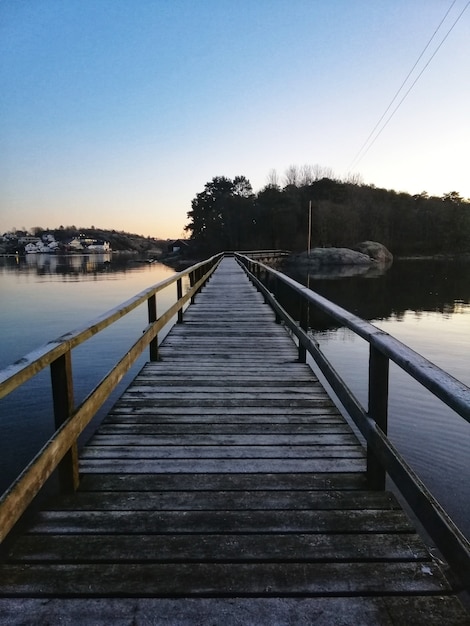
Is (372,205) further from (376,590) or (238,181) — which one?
(376,590)

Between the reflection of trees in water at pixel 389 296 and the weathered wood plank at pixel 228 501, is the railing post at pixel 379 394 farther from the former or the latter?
the reflection of trees in water at pixel 389 296

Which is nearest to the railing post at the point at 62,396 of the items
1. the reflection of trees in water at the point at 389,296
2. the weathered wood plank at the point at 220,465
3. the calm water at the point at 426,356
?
the weathered wood plank at the point at 220,465

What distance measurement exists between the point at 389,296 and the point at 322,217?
35.4 meters

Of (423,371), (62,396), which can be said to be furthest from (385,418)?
(62,396)

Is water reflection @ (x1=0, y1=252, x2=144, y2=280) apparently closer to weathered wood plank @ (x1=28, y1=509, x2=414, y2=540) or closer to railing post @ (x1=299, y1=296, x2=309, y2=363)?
railing post @ (x1=299, y1=296, x2=309, y2=363)

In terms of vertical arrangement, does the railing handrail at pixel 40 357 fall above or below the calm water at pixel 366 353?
above

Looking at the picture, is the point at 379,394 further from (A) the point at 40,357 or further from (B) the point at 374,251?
(B) the point at 374,251

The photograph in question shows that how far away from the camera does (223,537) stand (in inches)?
77.9

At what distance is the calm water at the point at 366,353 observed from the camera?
566 cm

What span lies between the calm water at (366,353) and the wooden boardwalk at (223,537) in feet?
8.83

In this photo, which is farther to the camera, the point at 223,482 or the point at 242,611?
the point at 223,482

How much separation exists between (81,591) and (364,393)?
731 centimetres

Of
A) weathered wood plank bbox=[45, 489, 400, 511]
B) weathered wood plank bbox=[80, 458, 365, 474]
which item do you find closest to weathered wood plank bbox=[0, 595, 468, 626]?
weathered wood plank bbox=[45, 489, 400, 511]

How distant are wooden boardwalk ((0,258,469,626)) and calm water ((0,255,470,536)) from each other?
8.83 ft
